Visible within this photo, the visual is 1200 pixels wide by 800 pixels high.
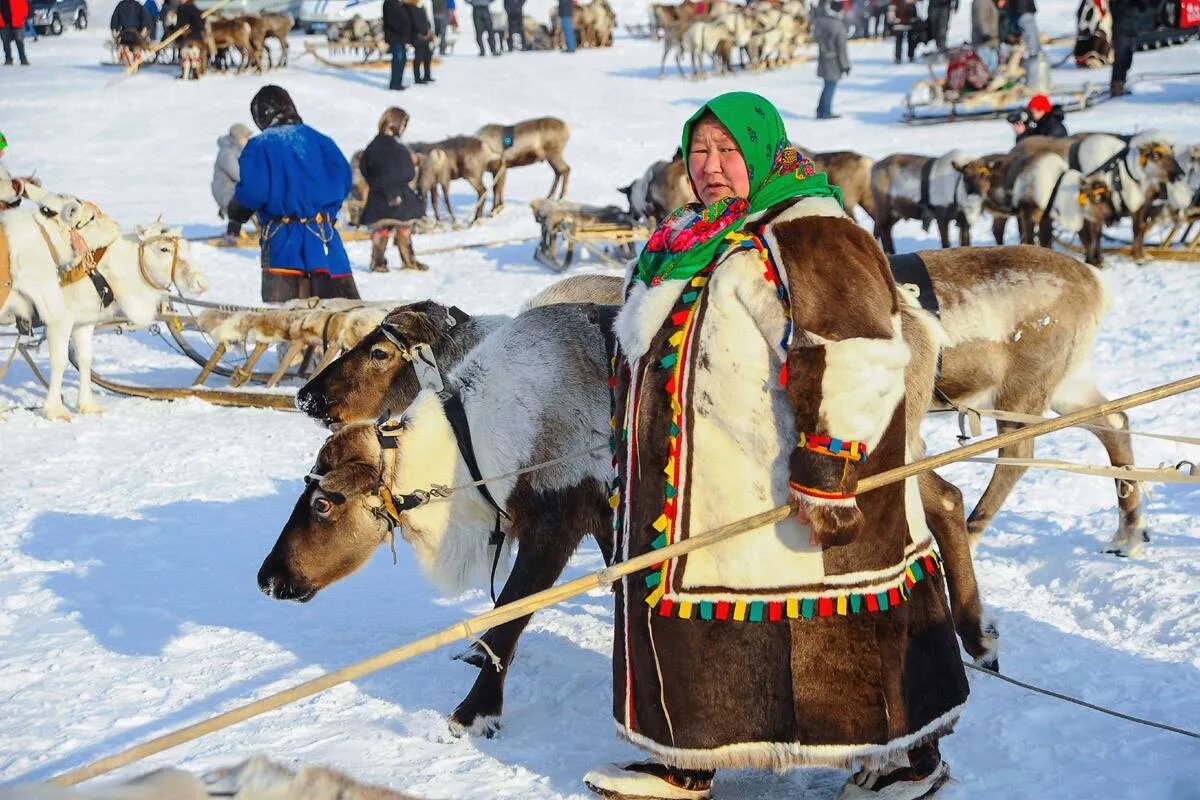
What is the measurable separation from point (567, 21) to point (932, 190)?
2015 centimetres

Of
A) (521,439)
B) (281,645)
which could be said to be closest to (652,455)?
(521,439)

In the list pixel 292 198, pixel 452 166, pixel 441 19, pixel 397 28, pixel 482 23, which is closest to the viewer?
pixel 292 198

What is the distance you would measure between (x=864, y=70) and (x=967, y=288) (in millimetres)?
23348

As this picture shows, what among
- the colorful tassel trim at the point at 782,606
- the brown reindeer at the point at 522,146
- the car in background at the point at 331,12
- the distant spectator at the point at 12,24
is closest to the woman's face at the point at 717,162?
the colorful tassel trim at the point at 782,606

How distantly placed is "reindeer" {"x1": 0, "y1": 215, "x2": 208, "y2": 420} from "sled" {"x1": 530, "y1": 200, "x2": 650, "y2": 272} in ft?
17.1

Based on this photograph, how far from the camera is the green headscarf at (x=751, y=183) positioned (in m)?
2.66

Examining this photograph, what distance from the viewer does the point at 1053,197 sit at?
1116 centimetres

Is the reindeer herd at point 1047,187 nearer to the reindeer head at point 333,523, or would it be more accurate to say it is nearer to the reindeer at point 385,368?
the reindeer at point 385,368

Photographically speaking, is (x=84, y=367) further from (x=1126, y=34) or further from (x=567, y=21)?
(x=567, y=21)

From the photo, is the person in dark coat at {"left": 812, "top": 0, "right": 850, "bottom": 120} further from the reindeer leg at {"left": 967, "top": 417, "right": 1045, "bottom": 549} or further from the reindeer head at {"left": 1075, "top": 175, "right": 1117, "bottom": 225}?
the reindeer leg at {"left": 967, "top": 417, "right": 1045, "bottom": 549}

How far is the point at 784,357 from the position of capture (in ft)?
8.37

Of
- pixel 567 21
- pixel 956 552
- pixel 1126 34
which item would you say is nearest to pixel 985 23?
pixel 1126 34

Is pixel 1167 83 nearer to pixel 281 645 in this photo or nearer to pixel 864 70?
pixel 864 70

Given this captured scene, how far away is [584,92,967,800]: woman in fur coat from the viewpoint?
2.53 m
